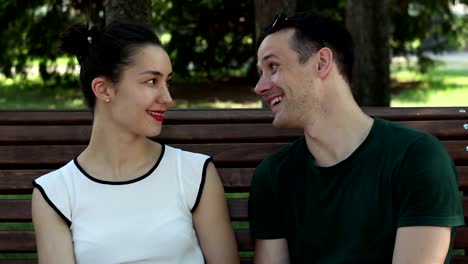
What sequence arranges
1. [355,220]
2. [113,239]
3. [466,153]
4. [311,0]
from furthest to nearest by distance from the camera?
[311,0], [466,153], [113,239], [355,220]

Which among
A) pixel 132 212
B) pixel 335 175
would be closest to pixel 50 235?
pixel 132 212

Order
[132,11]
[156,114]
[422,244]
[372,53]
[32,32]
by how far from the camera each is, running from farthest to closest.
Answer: [32,32] < [372,53] < [132,11] < [156,114] < [422,244]

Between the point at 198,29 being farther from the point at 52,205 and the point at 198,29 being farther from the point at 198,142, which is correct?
the point at 52,205

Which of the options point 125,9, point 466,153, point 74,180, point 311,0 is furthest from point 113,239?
point 311,0

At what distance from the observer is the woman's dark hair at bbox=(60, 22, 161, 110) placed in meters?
3.09

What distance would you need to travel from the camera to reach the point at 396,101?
13203mm

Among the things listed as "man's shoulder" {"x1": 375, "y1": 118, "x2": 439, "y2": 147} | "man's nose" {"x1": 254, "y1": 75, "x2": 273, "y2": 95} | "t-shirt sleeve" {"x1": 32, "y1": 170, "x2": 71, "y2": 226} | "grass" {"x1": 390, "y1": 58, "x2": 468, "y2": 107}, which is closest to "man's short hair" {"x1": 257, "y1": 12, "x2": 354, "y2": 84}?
"man's nose" {"x1": 254, "y1": 75, "x2": 273, "y2": 95}

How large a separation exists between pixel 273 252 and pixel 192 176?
0.42 metres

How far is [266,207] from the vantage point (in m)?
3.09

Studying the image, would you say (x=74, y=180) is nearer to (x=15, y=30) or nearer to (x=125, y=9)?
(x=125, y=9)

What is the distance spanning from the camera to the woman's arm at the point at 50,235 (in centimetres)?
307

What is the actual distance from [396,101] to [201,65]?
421 centimetres

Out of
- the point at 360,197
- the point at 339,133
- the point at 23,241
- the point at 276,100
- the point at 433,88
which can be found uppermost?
the point at 276,100

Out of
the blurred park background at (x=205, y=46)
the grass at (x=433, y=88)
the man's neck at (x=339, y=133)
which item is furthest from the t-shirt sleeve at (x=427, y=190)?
the blurred park background at (x=205, y=46)
